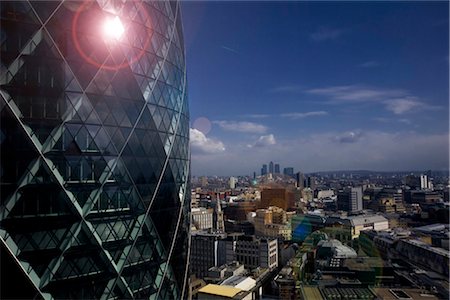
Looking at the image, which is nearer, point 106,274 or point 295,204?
point 106,274

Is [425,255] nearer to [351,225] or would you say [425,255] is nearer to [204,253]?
[351,225]

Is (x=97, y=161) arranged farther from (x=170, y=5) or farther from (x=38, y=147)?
(x=170, y=5)

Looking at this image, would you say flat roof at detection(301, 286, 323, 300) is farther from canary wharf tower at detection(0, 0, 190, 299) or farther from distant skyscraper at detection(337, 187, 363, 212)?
distant skyscraper at detection(337, 187, 363, 212)

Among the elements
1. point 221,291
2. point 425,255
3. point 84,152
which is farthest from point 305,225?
point 84,152

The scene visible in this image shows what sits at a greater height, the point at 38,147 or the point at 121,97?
the point at 121,97

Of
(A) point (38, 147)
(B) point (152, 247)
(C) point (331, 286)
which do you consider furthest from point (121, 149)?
(C) point (331, 286)

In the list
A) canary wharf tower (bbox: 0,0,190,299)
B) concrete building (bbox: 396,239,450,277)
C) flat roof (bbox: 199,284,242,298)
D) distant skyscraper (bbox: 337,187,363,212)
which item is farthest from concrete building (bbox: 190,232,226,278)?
distant skyscraper (bbox: 337,187,363,212)

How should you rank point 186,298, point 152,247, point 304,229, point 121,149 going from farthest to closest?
1. point 304,229
2. point 186,298
3. point 152,247
4. point 121,149
